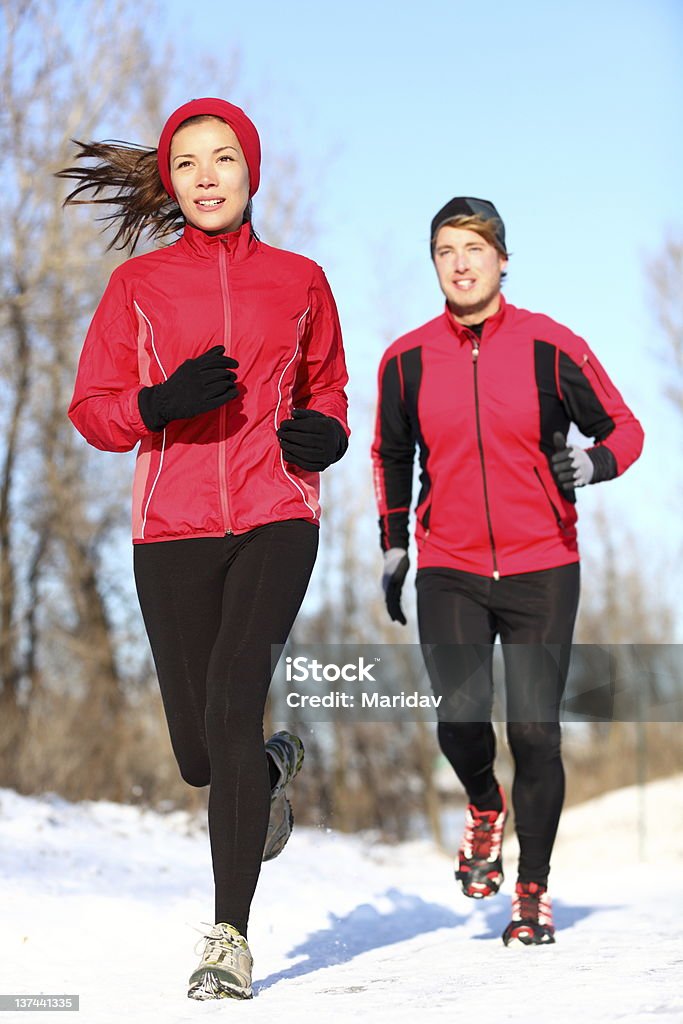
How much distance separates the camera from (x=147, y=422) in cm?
336

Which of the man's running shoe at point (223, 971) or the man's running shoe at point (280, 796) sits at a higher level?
the man's running shoe at point (280, 796)

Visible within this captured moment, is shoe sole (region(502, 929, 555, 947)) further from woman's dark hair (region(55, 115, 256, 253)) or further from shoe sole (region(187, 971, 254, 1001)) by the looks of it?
woman's dark hair (region(55, 115, 256, 253))

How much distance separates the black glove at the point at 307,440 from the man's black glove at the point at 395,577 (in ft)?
4.70

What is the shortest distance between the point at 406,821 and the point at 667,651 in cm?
608

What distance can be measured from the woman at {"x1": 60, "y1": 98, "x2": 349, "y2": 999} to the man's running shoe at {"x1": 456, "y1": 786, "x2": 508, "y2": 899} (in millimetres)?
996

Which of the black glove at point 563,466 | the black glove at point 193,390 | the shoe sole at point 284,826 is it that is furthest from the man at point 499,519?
the black glove at point 193,390

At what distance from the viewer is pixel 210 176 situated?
11.9 ft

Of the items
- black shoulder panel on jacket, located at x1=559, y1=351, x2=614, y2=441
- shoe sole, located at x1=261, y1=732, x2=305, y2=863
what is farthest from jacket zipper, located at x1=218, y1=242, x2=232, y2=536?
black shoulder panel on jacket, located at x1=559, y1=351, x2=614, y2=441

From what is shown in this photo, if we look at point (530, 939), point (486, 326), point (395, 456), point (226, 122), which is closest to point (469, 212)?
point (486, 326)

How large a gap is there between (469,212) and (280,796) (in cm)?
214

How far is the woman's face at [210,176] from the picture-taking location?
3590mm

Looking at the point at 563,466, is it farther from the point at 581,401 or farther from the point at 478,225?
the point at 478,225

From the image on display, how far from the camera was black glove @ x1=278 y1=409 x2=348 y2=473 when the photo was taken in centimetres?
341

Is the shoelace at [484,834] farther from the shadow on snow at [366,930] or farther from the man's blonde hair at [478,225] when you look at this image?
the man's blonde hair at [478,225]
